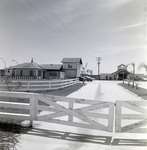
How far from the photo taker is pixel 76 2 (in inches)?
135

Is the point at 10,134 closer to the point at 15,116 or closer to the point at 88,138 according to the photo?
the point at 15,116

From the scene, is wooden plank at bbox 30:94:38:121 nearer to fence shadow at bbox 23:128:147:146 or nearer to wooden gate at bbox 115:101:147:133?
fence shadow at bbox 23:128:147:146

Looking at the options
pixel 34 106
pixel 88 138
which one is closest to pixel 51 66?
pixel 34 106

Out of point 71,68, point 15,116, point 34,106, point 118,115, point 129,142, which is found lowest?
point 129,142

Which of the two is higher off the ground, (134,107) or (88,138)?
(134,107)

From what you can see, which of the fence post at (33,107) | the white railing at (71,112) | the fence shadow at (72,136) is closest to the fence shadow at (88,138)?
the fence shadow at (72,136)

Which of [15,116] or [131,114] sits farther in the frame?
[15,116]

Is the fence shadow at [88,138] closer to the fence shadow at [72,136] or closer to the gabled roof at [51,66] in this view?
the fence shadow at [72,136]

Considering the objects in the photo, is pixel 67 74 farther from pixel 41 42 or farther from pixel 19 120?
pixel 19 120

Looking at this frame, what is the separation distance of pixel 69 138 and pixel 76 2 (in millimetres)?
3054

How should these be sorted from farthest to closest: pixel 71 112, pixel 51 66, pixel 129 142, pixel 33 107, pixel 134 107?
pixel 51 66
pixel 33 107
pixel 71 112
pixel 134 107
pixel 129 142

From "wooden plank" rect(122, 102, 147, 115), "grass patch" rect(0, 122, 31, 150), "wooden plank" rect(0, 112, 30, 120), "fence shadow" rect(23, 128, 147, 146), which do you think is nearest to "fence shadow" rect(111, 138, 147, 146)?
"fence shadow" rect(23, 128, 147, 146)

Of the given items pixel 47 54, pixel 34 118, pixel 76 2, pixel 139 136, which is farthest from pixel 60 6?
pixel 47 54

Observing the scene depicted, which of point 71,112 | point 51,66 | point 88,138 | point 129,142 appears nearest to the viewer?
point 129,142
